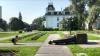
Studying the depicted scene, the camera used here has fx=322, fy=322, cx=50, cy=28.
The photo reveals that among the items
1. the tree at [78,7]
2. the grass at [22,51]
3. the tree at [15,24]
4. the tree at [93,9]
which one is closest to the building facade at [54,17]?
the tree at [15,24]

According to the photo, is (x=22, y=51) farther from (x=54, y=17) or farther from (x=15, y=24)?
(x=54, y=17)

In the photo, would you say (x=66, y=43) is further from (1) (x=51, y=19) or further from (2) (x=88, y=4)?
(1) (x=51, y=19)

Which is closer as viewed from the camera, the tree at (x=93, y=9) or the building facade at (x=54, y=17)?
the tree at (x=93, y=9)

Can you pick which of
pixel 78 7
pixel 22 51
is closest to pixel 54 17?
pixel 78 7

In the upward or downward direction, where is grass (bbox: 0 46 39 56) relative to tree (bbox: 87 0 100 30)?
downward

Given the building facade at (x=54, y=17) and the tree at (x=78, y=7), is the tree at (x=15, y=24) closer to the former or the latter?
the building facade at (x=54, y=17)

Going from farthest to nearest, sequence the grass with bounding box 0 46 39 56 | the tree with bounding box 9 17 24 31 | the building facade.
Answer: the building facade, the tree with bounding box 9 17 24 31, the grass with bounding box 0 46 39 56

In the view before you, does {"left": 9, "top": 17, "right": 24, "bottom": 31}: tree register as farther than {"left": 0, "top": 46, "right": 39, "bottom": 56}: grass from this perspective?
Yes

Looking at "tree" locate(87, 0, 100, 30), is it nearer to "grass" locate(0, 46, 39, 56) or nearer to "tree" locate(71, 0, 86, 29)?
"tree" locate(71, 0, 86, 29)

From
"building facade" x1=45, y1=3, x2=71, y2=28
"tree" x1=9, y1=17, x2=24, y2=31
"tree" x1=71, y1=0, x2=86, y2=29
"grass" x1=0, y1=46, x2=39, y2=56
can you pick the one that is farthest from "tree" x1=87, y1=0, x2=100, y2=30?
"grass" x1=0, y1=46, x2=39, y2=56

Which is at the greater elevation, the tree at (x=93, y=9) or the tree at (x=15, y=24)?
the tree at (x=93, y=9)

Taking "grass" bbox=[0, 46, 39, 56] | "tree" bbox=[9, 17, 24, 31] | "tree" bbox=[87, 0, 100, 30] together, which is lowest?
"grass" bbox=[0, 46, 39, 56]

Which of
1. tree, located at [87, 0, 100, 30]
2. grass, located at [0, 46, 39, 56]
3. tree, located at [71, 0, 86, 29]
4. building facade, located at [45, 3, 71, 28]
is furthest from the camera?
building facade, located at [45, 3, 71, 28]

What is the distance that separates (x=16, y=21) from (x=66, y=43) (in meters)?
119
